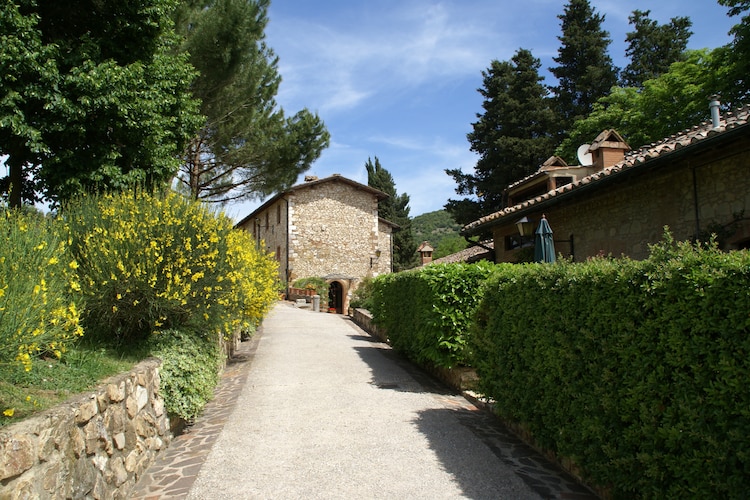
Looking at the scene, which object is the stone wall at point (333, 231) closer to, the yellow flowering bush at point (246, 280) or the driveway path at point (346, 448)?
the yellow flowering bush at point (246, 280)

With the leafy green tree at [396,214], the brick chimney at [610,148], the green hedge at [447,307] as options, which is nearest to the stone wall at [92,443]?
the green hedge at [447,307]

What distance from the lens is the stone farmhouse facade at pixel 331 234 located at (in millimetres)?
30797

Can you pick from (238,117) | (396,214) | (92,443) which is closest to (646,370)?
(92,443)

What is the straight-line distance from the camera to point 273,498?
4.10 metres

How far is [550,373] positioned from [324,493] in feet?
7.35

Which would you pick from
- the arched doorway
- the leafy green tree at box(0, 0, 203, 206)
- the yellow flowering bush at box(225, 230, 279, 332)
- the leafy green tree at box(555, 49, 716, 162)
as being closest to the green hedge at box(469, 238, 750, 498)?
the yellow flowering bush at box(225, 230, 279, 332)

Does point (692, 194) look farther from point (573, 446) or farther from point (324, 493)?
point (324, 493)

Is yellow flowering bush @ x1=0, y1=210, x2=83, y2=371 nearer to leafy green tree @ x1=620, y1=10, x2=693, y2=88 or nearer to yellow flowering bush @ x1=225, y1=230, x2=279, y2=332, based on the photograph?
yellow flowering bush @ x1=225, y1=230, x2=279, y2=332

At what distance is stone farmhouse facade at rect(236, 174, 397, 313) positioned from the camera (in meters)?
30.8

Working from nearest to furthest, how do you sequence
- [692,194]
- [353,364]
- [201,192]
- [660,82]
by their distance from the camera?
[692,194]
[353,364]
[201,192]
[660,82]

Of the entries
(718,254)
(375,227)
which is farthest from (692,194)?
(375,227)

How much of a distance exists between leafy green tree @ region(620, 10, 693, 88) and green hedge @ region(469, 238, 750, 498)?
28.3m

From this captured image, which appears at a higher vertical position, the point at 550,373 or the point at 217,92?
the point at 217,92

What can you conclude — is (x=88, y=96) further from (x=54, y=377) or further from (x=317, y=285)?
(x=317, y=285)
